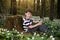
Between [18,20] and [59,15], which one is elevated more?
[18,20]

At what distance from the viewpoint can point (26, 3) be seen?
85.1 ft

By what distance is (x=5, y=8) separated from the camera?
82.6 ft

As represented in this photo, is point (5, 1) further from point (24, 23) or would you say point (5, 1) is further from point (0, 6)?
point (24, 23)

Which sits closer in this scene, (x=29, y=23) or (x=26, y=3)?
(x=29, y=23)

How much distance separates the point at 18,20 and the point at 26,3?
17.7 metres

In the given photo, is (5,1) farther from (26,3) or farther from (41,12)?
(41,12)

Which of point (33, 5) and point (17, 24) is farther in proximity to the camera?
point (33, 5)

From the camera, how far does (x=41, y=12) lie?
78.7 ft

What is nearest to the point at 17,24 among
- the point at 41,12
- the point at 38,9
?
the point at 41,12

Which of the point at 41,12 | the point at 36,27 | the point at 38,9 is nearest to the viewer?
the point at 36,27

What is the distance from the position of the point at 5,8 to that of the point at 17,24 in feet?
56.2

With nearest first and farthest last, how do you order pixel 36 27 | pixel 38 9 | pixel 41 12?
1. pixel 36 27
2. pixel 41 12
3. pixel 38 9

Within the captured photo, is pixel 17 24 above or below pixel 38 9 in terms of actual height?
above

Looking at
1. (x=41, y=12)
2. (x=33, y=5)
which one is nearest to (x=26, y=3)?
(x=33, y=5)
